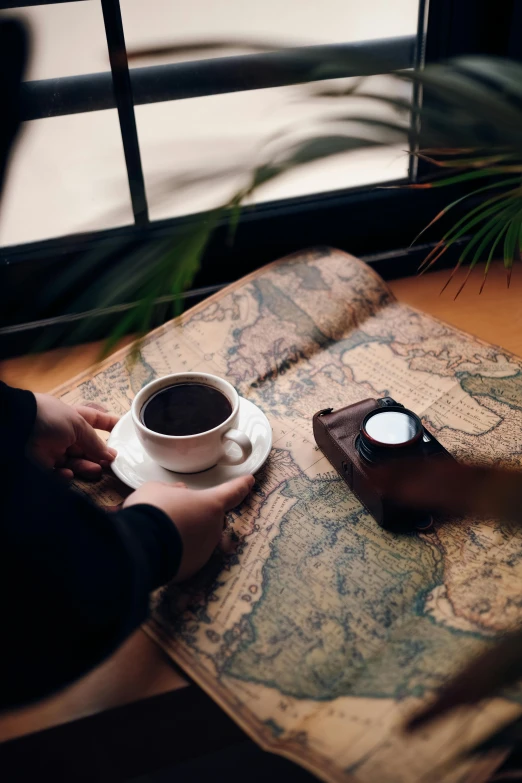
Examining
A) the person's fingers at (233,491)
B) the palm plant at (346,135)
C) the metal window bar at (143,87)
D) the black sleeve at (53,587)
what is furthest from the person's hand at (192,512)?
the metal window bar at (143,87)

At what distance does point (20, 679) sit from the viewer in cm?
55

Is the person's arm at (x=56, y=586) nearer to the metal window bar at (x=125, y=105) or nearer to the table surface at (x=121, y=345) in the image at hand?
the table surface at (x=121, y=345)

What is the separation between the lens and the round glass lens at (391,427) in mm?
761

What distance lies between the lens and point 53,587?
55 centimetres

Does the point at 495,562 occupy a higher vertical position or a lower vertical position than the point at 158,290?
lower

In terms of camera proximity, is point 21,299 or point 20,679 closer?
Answer: point 20,679

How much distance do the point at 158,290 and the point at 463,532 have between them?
0.47 meters

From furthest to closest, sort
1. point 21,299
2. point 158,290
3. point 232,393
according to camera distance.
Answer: point 21,299 → point 232,393 → point 158,290

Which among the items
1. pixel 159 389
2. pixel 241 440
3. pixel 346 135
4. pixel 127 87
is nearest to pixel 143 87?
pixel 127 87

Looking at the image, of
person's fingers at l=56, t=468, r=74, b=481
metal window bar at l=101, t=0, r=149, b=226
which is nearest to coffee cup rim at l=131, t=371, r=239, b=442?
person's fingers at l=56, t=468, r=74, b=481

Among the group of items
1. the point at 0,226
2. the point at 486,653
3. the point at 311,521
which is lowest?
the point at 311,521

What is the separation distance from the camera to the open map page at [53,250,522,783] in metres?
0.59

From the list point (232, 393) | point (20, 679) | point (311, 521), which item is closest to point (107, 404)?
point (232, 393)

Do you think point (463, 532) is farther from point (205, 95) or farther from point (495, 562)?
point (205, 95)
